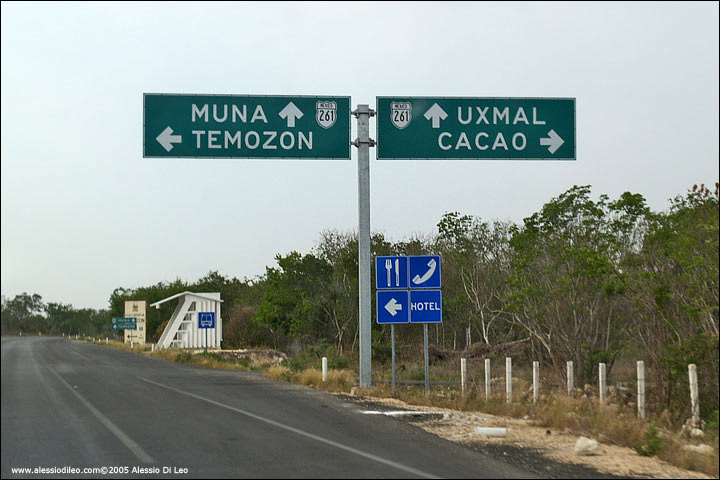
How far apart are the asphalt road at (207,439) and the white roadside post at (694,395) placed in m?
3.82

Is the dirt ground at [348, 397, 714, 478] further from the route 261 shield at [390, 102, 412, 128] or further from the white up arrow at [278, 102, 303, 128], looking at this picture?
the white up arrow at [278, 102, 303, 128]

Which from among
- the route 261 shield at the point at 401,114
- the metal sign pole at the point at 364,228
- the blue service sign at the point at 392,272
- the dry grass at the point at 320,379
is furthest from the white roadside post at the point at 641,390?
the dry grass at the point at 320,379

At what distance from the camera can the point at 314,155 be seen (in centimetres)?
1838

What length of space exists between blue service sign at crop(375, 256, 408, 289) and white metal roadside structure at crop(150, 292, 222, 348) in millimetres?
35584

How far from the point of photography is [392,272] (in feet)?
62.8

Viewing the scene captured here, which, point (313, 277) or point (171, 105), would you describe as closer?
point (171, 105)

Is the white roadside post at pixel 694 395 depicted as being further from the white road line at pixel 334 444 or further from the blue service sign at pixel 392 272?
the blue service sign at pixel 392 272

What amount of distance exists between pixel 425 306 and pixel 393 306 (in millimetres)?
810

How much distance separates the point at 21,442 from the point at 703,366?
10.7 meters

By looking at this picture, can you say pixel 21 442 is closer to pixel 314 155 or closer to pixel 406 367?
pixel 314 155

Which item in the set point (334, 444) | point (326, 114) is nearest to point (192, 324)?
point (326, 114)

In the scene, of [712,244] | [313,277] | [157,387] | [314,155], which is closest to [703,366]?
[712,244]

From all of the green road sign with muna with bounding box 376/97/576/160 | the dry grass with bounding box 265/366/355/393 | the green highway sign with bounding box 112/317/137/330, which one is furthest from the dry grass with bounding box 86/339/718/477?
the green highway sign with bounding box 112/317/137/330

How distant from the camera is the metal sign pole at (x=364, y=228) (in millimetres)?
19406
